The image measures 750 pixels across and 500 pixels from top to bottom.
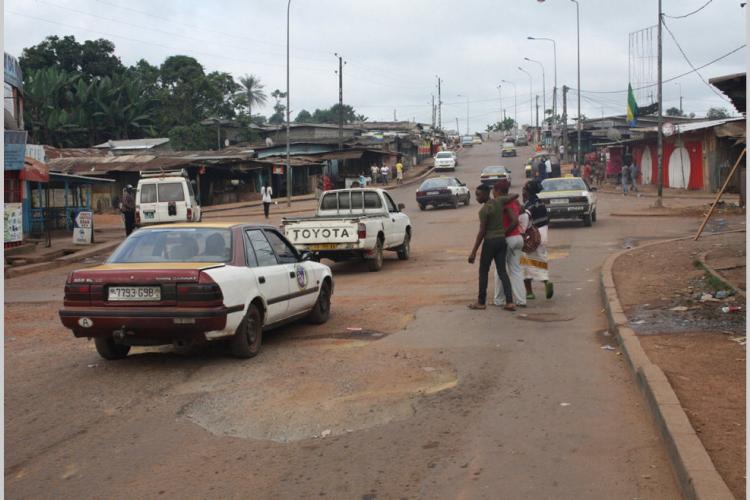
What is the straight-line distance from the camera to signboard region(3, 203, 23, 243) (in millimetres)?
21781

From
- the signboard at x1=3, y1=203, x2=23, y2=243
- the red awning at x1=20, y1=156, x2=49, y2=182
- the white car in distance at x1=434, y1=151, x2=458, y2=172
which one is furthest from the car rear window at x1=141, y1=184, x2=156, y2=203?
the white car in distance at x1=434, y1=151, x2=458, y2=172

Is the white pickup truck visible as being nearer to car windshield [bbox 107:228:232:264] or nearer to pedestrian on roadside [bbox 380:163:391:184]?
car windshield [bbox 107:228:232:264]

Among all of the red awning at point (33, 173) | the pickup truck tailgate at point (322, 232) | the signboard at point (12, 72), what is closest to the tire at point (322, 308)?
the pickup truck tailgate at point (322, 232)

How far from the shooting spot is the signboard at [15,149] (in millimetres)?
21078

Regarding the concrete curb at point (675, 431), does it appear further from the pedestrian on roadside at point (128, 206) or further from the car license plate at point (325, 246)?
the pedestrian on roadside at point (128, 206)

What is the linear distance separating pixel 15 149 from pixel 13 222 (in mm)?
2263

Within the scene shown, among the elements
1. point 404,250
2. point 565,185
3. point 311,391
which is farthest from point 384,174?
point 311,391

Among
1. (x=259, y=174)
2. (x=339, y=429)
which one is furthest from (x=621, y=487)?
(x=259, y=174)

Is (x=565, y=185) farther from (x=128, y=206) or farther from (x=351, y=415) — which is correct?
(x=351, y=415)

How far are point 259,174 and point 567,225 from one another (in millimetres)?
28833

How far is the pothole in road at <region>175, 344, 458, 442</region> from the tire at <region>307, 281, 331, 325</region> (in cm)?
166

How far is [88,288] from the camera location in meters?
7.93

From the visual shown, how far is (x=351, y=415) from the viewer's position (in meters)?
6.42

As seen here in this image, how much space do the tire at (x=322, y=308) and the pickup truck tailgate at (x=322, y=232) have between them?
5.25 metres
